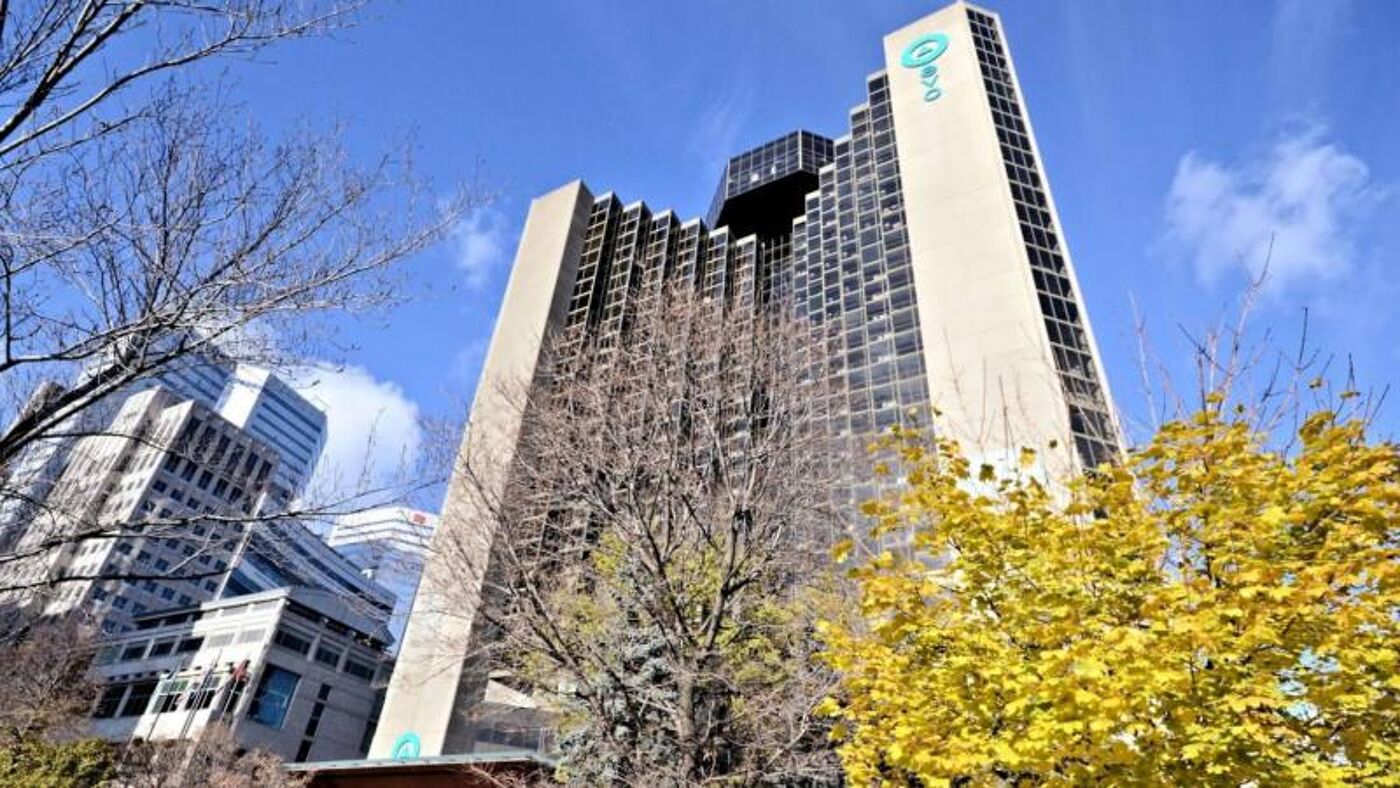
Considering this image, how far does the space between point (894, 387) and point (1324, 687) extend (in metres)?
38.7

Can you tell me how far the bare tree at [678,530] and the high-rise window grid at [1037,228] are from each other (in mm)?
23342

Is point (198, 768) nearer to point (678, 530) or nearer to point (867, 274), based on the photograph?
point (678, 530)

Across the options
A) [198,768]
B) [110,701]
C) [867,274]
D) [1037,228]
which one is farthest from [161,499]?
[110,701]

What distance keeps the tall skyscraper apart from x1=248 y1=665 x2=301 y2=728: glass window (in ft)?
77.4

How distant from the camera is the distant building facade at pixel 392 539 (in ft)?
23.2

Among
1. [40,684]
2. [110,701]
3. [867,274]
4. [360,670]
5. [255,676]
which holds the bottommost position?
[40,684]

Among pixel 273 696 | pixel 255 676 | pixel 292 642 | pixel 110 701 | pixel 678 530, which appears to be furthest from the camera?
pixel 110 701

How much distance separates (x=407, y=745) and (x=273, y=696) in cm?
2712

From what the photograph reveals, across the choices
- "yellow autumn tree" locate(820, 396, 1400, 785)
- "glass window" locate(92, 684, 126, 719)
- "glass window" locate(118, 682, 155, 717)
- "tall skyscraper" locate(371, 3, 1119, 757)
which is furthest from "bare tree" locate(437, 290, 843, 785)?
"glass window" locate(92, 684, 126, 719)

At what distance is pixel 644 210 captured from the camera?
6550cm

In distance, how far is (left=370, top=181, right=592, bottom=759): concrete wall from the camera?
1064 centimetres

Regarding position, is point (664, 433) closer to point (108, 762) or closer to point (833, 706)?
point (833, 706)

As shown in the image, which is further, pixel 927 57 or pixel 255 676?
pixel 255 676

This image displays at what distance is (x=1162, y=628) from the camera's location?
4.98 meters
